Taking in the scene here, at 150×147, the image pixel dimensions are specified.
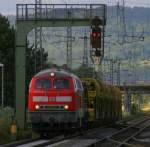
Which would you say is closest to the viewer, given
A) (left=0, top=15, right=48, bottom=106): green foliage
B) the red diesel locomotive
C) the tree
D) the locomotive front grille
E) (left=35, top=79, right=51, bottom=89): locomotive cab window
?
the red diesel locomotive

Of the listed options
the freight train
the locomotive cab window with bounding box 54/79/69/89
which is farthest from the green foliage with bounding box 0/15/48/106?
the locomotive cab window with bounding box 54/79/69/89

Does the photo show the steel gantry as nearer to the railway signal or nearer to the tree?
the railway signal

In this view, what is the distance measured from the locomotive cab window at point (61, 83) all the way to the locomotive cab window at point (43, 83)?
35 centimetres

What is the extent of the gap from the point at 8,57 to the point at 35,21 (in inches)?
1534

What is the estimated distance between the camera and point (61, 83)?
30094mm

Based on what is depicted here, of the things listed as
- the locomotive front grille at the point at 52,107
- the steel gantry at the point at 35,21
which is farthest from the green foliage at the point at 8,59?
the locomotive front grille at the point at 52,107

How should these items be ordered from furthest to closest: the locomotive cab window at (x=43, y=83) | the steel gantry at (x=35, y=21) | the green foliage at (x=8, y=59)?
1. the green foliage at (x=8, y=59)
2. the steel gantry at (x=35, y=21)
3. the locomotive cab window at (x=43, y=83)

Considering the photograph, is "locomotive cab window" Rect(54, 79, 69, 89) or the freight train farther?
"locomotive cab window" Rect(54, 79, 69, 89)

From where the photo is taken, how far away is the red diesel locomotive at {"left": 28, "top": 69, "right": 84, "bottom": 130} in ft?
94.7

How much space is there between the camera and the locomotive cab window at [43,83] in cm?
2992

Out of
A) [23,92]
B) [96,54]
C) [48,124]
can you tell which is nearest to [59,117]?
[48,124]

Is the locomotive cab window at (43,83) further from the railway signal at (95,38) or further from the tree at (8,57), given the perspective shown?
the tree at (8,57)

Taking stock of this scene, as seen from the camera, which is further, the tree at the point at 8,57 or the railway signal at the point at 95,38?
the tree at the point at 8,57

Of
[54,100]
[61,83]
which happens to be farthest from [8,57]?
[54,100]
